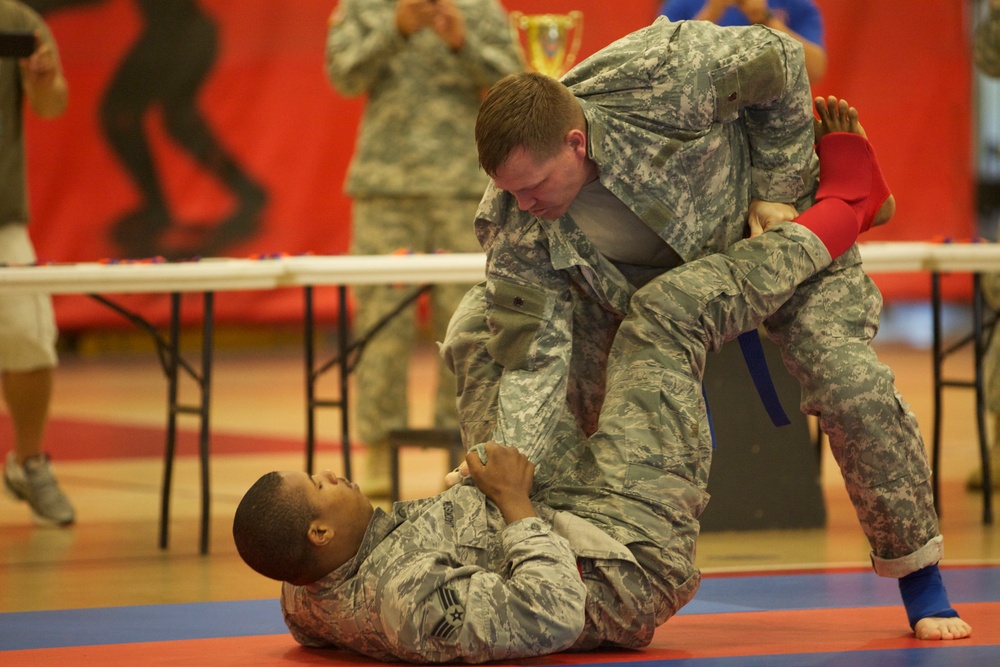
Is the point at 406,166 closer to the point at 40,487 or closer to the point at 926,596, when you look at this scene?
the point at 40,487

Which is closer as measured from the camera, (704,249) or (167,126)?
(704,249)

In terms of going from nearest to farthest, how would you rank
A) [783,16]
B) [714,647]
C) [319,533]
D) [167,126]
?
[319,533] → [714,647] → [783,16] → [167,126]

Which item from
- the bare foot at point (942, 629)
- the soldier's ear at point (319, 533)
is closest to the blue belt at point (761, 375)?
the bare foot at point (942, 629)

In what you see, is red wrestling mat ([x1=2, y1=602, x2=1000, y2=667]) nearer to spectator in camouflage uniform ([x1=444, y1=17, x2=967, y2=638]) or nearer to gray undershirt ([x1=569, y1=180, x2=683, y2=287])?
spectator in camouflage uniform ([x1=444, y1=17, x2=967, y2=638])

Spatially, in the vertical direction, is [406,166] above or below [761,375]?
above

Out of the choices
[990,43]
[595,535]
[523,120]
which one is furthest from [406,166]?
[595,535]

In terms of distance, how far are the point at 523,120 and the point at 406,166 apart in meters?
2.43

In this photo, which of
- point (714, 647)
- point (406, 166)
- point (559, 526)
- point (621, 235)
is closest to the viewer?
point (559, 526)

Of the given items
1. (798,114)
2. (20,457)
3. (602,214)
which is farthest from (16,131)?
(798,114)

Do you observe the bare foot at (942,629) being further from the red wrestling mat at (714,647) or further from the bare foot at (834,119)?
the bare foot at (834,119)

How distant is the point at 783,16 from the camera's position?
4.71 metres

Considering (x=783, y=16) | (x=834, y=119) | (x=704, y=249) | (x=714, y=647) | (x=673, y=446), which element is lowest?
(x=714, y=647)

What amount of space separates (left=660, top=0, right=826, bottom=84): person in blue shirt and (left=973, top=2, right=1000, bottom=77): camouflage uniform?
0.57 m

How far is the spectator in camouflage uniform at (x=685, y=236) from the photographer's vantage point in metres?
2.73
